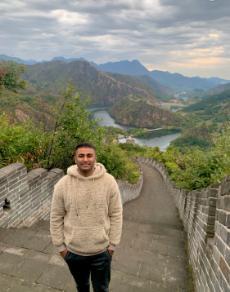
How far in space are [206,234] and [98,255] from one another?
160 cm

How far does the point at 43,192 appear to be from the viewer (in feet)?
21.3

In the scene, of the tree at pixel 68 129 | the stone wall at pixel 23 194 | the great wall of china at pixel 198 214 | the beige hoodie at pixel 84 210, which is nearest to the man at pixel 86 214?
the beige hoodie at pixel 84 210

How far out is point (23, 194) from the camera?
18.7ft

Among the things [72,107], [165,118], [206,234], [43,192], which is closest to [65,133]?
[72,107]

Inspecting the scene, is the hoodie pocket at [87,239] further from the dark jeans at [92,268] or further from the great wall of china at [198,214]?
the great wall of china at [198,214]

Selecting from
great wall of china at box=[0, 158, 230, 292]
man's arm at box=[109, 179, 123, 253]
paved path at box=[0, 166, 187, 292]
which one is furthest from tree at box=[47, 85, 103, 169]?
man's arm at box=[109, 179, 123, 253]

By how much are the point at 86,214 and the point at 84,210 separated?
0.04 metres

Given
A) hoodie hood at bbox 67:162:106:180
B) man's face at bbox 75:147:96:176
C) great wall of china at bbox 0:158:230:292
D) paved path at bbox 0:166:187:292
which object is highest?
man's face at bbox 75:147:96:176

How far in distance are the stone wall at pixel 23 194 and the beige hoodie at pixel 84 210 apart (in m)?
2.33

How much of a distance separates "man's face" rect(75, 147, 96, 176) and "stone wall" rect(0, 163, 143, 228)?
2.53 meters

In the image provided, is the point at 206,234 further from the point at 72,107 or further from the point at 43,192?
the point at 72,107

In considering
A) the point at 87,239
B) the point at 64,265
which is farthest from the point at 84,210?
the point at 64,265

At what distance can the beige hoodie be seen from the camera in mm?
2869

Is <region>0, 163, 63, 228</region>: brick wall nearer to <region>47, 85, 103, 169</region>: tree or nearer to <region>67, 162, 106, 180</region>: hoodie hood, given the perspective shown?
<region>47, 85, 103, 169</region>: tree
